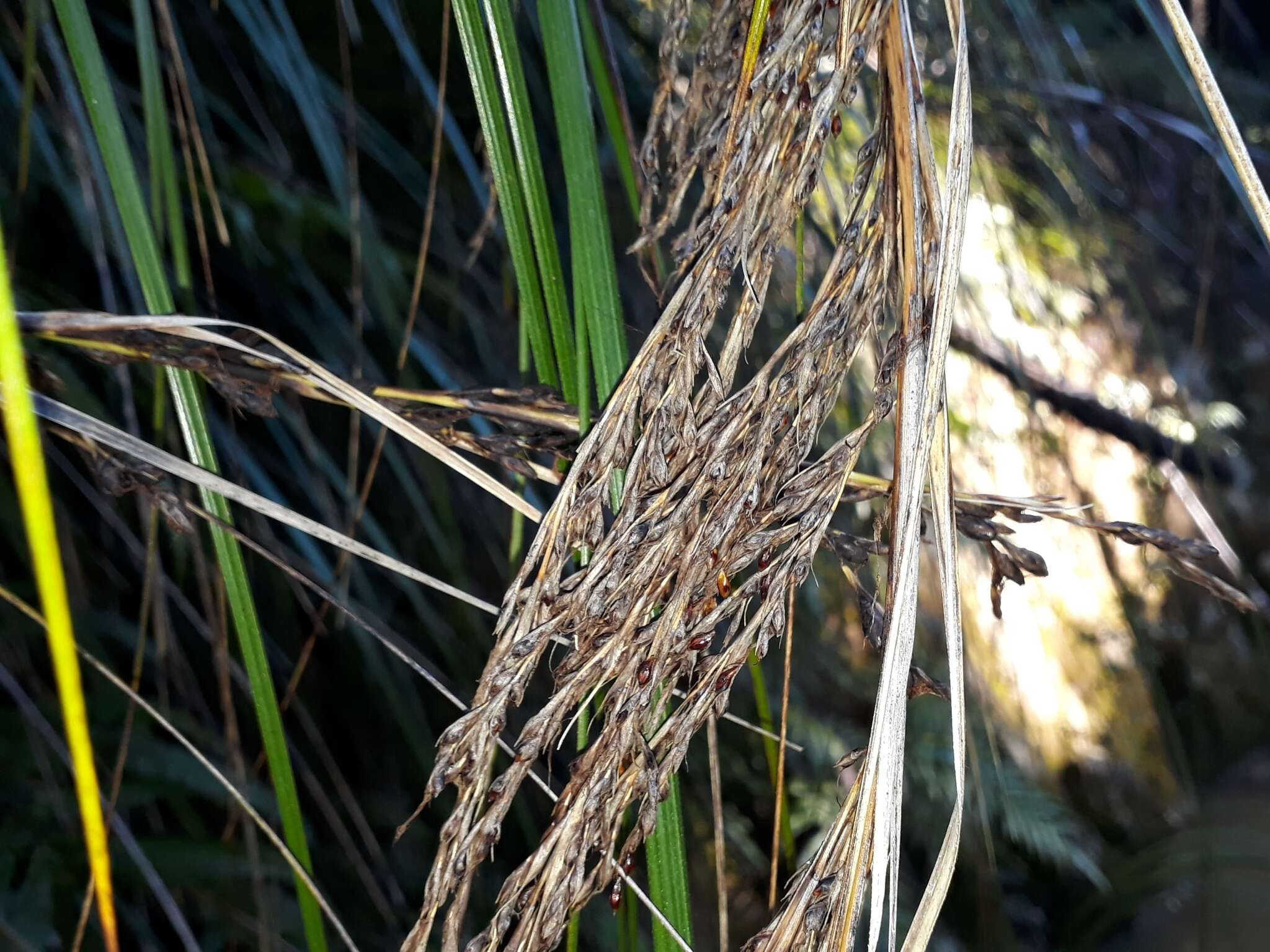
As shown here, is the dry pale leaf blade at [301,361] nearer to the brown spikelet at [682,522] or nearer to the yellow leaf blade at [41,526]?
the brown spikelet at [682,522]

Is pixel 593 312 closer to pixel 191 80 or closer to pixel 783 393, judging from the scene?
pixel 783 393

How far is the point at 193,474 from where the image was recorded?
410 millimetres

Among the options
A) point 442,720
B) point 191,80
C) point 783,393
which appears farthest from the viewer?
point 442,720

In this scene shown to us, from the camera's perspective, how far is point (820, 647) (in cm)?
139

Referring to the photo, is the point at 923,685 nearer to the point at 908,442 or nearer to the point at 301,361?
the point at 908,442

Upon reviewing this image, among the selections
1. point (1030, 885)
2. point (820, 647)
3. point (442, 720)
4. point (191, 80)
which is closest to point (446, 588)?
point (191, 80)

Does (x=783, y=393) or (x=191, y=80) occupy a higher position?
(x=191, y=80)

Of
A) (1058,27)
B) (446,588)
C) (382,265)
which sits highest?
(1058,27)

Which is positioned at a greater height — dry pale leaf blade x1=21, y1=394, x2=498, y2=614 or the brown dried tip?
dry pale leaf blade x1=21, y1=394, x2=498, y2=614

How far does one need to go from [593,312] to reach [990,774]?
1.41m

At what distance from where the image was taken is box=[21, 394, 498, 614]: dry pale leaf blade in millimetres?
396

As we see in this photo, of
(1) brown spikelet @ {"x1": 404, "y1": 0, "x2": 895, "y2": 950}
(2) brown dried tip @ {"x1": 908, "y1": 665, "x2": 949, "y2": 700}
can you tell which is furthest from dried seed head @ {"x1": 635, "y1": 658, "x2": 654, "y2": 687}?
(2) brown dried tip @ {"x1": 908, "y1": 665, "x2": 949, "y2": 700}

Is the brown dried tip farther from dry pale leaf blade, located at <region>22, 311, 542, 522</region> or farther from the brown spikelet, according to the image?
Answer: dry pale leaf blade, located at <region>22, 311, 542, 522</region>

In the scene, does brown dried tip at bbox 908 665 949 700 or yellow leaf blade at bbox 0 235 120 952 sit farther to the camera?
brown dried tip at bbox 908 665 949 700
